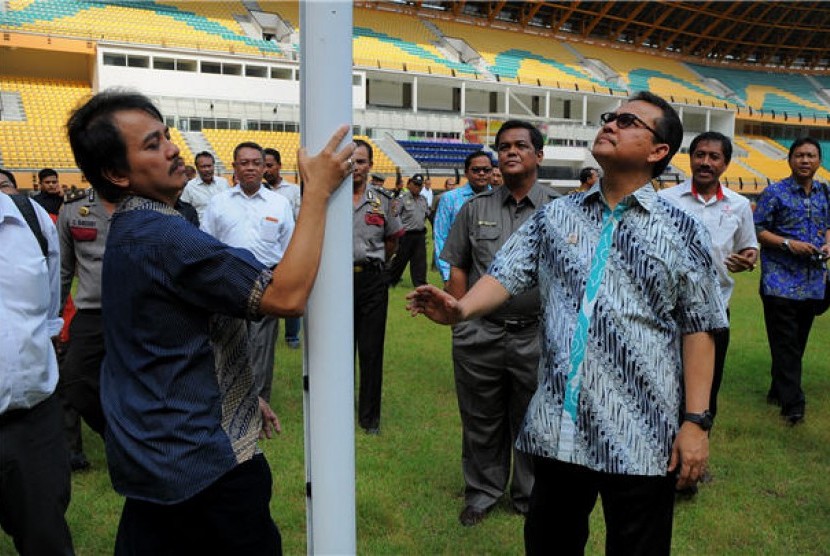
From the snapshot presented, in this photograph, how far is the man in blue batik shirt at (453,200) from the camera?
5.05m

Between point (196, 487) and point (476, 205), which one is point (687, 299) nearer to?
point (196, 487)

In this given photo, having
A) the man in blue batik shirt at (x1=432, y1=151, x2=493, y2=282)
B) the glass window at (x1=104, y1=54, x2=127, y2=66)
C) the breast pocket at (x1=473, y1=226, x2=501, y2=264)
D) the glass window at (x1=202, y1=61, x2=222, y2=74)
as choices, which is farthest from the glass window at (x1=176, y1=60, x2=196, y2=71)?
the breast pocket at (x1=473, y1=226, x2=501, y2=264)

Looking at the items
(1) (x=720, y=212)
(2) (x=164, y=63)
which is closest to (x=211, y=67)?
(2) (x=164, y=63)

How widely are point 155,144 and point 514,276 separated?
1.28 m

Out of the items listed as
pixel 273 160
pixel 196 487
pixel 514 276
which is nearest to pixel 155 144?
pixel 196 487

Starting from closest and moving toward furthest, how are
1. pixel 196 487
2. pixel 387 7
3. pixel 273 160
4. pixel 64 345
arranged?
pixel 196 487
pixel 64 345
pixel 273 160
pixel 387 7

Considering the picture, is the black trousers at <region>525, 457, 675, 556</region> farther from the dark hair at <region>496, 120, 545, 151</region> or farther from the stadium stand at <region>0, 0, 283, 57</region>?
the stadium stand at <region>0, 0, 283, 57</region>

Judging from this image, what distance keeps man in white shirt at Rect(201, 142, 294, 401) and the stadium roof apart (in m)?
40.2

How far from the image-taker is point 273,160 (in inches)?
319

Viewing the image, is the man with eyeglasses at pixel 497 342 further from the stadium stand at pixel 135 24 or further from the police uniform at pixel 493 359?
the stadium stand at pixel 135 24

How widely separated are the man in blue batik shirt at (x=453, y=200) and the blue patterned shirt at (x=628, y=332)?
6.69ft

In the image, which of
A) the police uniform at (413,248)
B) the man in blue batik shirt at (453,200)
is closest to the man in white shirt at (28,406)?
the man in blue batik shirt at (453,200)

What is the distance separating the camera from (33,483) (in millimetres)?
2447

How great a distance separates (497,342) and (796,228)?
3.21 meters
